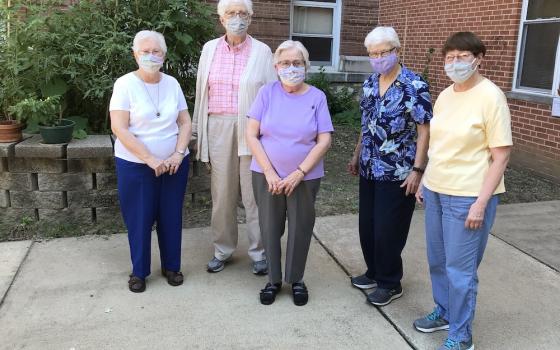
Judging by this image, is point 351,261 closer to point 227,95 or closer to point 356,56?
point 227,95

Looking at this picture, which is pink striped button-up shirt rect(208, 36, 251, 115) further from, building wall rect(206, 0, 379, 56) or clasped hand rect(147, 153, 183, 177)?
building wall rect(206, 0, 379, 56)

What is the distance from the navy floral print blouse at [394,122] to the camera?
2.91 meters

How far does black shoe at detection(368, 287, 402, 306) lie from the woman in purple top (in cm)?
60

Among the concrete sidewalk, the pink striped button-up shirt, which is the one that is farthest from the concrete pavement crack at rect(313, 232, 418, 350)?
the pink striped button-up shirt

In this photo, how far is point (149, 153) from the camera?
3.17 metres

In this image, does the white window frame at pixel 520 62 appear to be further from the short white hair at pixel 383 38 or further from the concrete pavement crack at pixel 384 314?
the short white hair at pixel 383 38

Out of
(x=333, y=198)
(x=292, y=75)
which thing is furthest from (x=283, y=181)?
(x=333, y=198)

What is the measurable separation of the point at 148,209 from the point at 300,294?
1.13 meters

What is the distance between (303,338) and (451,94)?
1560 mm

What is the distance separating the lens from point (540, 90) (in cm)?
667

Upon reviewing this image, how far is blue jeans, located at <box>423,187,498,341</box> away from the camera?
2.55 meters

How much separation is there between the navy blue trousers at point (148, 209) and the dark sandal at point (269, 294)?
0.67 m

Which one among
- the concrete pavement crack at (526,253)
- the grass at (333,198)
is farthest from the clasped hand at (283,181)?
the concrete pavement crack at (526,253)

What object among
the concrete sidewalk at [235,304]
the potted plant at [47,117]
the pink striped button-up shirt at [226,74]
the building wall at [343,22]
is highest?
the building wall at [343,22]
